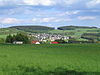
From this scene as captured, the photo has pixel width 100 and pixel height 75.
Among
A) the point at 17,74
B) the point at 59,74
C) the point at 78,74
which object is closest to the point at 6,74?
the point at 17,74

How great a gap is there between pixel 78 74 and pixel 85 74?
372 mm

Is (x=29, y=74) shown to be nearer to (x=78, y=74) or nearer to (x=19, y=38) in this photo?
(x=78, y=74)

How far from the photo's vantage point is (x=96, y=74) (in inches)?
493

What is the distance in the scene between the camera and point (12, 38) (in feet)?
356

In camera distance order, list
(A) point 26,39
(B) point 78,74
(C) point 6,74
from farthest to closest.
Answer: (A) point 26,39, (B) point 78,74, (C) point 6,74

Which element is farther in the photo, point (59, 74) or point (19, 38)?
point (19, 38)

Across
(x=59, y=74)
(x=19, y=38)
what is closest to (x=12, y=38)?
(x=19, y=38)

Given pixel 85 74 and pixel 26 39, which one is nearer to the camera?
pixel 85 74

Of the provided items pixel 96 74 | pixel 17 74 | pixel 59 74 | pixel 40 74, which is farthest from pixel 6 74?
pixel 96 74

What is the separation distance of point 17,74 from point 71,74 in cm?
276

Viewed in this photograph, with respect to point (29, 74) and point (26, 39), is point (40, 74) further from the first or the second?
point (26, 39)

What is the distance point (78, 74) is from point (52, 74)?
1.40m

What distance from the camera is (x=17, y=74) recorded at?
12.2 m

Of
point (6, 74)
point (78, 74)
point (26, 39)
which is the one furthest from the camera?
point (26, 39)
